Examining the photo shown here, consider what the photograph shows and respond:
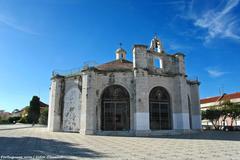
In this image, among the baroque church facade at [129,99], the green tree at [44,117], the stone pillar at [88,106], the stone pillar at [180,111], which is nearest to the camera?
the stone pillar at [88,106]

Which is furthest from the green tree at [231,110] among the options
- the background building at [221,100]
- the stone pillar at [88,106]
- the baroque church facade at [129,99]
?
the stone pillar at [88,106]

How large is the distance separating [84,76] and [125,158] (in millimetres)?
16145

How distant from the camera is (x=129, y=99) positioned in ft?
76.6

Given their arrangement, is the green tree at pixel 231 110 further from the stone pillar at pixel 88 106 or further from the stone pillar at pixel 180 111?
the stone pillar at pixel 88 106

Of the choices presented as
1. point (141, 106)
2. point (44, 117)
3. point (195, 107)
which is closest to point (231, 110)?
point (195, 107)

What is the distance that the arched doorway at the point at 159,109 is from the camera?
24.0m

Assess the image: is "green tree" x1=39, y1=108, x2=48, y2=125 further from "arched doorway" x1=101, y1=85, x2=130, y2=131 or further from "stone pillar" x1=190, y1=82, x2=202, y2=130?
"stone pillar" x1=190, y1=82, x2=202, y2=130

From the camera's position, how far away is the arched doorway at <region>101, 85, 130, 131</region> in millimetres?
23016

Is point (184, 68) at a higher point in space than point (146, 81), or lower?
higher

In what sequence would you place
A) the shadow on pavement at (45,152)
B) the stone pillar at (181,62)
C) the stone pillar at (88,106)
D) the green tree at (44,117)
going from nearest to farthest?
the shadow on pavement at (45,152), the stone pillar at (88,106), the stone pillar at (181,62), the green tree at (44,117)

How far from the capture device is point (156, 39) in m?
29.1

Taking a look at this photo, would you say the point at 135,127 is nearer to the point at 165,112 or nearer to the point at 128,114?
the point at 128,114

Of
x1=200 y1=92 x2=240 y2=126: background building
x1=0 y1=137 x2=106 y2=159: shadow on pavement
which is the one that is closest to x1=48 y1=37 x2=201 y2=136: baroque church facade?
x1=0 y1=137 x2=106 y2=159: shadow on pavement

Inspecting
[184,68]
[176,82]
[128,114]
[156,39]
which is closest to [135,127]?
[128,114]
